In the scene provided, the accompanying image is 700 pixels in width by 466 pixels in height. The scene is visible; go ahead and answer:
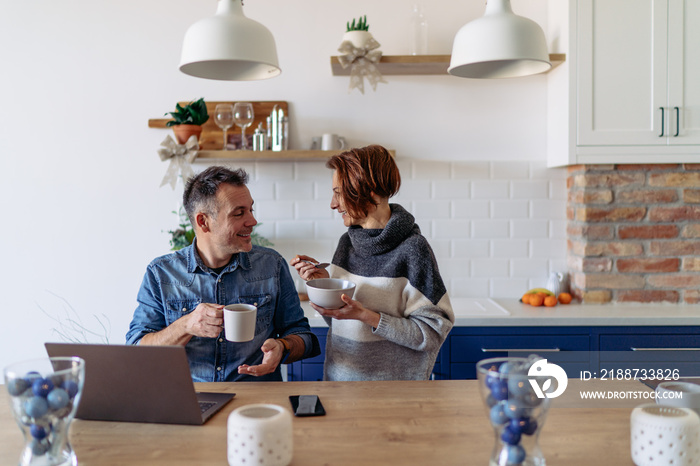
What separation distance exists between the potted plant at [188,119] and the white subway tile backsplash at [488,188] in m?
1.53

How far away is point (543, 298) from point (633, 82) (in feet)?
3.90

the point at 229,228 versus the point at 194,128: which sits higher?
the point at 194,128

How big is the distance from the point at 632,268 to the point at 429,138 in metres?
1.29

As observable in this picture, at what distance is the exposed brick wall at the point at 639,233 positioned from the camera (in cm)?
320

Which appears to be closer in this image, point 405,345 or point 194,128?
point 405,345

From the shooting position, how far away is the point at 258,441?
1.12m

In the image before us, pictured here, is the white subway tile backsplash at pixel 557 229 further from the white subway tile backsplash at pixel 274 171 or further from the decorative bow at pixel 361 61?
the white subway tile backsplash at pixel 274 171

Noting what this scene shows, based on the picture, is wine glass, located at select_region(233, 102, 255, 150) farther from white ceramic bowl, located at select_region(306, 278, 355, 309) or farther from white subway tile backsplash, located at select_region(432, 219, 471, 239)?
white ceramic bowl, located at select_region(306, 278, 355, 309)

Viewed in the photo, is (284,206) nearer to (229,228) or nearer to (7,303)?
(229,228)

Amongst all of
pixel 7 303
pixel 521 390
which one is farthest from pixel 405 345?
pixel 7 303

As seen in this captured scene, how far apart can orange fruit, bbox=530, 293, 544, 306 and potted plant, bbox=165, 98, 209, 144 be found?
6.44 ft

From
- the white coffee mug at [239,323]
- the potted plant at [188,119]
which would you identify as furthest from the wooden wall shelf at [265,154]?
the white coffee mug at [239,323]

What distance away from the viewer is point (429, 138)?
11.3 ft

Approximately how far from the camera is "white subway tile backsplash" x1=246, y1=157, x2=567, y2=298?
3.44 metres
